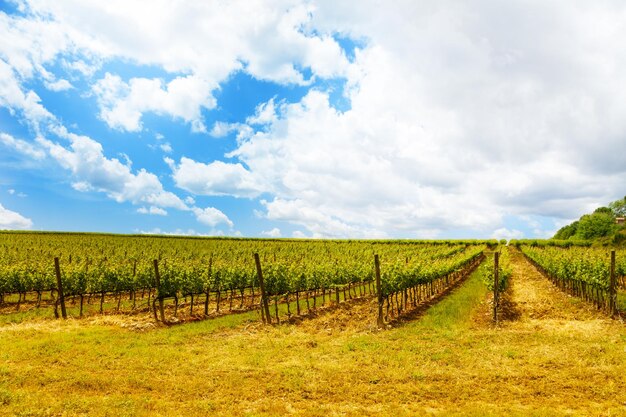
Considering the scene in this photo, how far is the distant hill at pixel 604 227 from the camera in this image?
8348 cm

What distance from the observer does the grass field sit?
923 cm

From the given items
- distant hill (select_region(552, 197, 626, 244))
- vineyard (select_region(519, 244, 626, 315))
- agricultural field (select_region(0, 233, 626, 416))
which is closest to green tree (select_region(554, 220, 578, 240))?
distant hill (select_region(552, 197, 626, 244))

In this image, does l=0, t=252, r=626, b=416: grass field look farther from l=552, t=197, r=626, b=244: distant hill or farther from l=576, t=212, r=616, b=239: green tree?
l=576, t=212, r=616, b=239: green tree

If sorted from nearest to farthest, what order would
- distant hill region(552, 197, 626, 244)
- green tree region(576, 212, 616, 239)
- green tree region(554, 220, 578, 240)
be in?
distant hill region(552, 197, 626, 244)
green tree region(576, 212, 616, 239)
green tree region(554, 220, 578, 240)

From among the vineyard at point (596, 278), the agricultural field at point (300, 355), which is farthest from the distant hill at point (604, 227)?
the agricultural field at point (300, 355)

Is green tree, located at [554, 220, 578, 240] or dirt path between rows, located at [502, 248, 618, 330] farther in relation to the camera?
green tree, located at [554, 220, 578, 240]

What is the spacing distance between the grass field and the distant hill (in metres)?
79.3

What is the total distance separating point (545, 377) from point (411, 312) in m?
11.2

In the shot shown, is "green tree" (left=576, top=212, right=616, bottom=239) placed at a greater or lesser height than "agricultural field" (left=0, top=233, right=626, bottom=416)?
greater

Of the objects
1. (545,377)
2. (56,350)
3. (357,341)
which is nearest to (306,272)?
(357,341)

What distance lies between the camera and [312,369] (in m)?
11.6

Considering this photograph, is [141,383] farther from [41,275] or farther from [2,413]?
[41,275]

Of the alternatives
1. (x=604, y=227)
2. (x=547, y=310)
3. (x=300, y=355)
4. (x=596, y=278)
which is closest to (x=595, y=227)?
(x=604, y=227)

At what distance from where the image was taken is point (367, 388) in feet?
33.2
